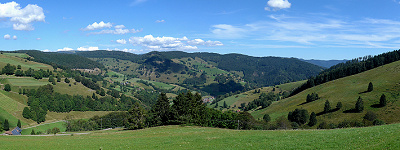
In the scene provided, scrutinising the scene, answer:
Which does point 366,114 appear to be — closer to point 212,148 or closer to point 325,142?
point 325,142

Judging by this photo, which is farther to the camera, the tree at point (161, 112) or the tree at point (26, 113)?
the tree at point (26, 113)

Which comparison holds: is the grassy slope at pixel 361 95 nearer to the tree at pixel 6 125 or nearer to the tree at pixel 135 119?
the tree at pixel 135 119

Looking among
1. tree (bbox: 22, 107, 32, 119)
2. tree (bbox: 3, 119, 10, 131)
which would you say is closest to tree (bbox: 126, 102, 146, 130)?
tree (bbox: 3, 119, 10, 131)

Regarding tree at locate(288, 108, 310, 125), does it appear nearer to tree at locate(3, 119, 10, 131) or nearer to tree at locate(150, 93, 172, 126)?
tree at locate(150, 93, 172, 126)

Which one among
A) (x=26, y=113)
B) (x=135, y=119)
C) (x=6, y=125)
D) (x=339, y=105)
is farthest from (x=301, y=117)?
(x=26, y=113)

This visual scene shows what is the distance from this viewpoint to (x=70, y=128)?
15775cm

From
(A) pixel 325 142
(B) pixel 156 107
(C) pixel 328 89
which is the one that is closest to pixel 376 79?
(C) pixel 328 89

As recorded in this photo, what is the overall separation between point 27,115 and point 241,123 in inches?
6306

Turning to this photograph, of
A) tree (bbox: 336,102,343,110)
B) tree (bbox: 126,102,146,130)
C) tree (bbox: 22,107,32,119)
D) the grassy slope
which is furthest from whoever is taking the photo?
tree (bbox: 22,107,32,119)

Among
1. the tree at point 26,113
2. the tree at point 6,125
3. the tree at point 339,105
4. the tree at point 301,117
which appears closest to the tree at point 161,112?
the tree at point 301,117

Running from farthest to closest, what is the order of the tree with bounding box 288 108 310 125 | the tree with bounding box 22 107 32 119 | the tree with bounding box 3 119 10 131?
1. the tree with bounding box 22 107 32 119
2. the tree with bounding box 3 119 10 131
3. the tree with bounding box 288 108 310 125

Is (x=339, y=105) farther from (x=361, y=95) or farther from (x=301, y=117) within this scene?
(x=301, y=117)

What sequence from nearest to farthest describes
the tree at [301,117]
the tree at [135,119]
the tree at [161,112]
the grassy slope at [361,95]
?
the tree at [135,119], the tree at [161,112], the grassy slope at [361,95], the tree at [301,117]

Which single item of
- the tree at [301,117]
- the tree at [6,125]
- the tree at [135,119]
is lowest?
the tree at [6,125]
